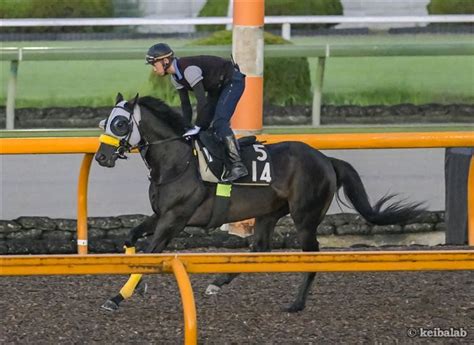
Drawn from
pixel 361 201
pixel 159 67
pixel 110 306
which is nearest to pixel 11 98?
pixel 159 67

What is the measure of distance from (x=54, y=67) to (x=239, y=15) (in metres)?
8.55

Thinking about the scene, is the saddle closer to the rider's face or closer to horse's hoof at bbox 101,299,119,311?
the rider's face

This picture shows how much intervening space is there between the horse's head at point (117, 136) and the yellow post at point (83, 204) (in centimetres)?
55

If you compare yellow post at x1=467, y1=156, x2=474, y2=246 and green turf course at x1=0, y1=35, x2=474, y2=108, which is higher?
green turf course at x1=0, y1=35, x2=474, y2=108

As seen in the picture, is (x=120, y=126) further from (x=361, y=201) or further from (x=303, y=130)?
(x=303, y=130)

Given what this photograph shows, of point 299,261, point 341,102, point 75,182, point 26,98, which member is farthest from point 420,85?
point 299,261

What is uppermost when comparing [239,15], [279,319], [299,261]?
[239,15]

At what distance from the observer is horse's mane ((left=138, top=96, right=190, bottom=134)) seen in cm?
775

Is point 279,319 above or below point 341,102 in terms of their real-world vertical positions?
below

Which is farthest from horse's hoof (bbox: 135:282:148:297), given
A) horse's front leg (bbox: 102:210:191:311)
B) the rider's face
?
the rider's face

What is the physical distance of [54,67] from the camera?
17.5 meters

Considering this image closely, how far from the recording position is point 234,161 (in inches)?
302

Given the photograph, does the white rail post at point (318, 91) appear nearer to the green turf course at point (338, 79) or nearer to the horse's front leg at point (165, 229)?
the green turf course at point (338, 79)

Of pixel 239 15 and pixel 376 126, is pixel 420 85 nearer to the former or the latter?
pixel 376 126
